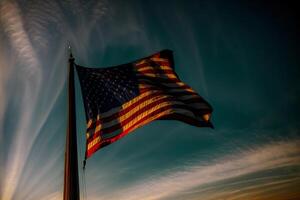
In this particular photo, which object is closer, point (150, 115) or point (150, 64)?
point (150, 115)

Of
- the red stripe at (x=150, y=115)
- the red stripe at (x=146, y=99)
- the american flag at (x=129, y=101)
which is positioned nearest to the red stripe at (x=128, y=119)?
the american flag at (x=129, y=101)

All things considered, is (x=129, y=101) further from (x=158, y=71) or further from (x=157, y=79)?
(x=158, y=71)

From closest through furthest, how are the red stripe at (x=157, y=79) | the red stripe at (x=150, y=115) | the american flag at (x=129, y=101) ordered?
the red stripe at (x=150, y=115), the american flag at (x=129, y=101), the red stripe at (x=157, y=79)

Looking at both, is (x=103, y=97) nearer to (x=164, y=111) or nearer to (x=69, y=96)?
(x=69, y=96)

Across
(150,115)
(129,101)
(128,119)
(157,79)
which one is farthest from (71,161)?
(157,79)

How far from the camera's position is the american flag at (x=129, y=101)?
10711 millimetres

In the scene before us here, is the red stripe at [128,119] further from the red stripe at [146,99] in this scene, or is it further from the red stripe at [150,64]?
the red stripe at [150,64]

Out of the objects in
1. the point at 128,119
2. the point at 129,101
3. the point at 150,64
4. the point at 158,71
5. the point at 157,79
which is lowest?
the point at 128,119

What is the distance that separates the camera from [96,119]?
10.8m

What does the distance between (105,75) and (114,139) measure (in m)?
3.17

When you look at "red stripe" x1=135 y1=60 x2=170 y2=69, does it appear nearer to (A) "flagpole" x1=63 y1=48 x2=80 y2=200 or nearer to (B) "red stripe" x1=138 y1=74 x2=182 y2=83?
(B) "red stripe" x1=138 y1=74 x2=182 y2=83

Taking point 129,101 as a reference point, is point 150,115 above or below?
below

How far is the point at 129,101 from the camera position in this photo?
1155 cm

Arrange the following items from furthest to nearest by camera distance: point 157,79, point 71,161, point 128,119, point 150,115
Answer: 1. point 157,79
2. point 128,119
3. point 150,115
4. point 71,161
